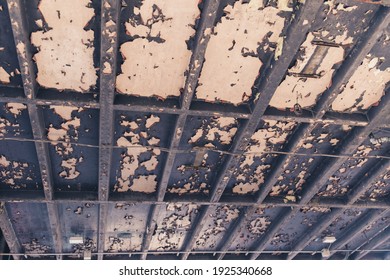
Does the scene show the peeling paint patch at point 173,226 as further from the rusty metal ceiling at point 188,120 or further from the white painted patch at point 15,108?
the white painted patch at point 15,108

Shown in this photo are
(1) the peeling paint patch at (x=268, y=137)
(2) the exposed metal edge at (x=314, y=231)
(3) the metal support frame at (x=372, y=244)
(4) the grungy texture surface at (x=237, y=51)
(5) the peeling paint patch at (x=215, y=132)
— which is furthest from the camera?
(3) the metal support frame at (x=372, y=244)

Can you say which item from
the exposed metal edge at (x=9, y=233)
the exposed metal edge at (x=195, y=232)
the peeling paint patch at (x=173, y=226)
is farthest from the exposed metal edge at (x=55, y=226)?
the exposed metal edge at (x=195, y=232)

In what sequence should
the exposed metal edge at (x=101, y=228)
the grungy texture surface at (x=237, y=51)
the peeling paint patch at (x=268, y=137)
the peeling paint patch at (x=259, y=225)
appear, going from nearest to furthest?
the grungy texture surface at (x=237, y=51) → the peeling paint patch at (x=268, y=137) → the exposed metal edge at (x=101, y=228) → the peeling paint patch at (x=259, y=225)

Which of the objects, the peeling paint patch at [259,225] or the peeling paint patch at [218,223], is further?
the peeling paint patch at [259,225]

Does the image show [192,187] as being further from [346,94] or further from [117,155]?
[346,94]

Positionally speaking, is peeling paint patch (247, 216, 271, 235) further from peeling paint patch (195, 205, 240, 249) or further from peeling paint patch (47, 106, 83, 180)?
Answer: peeling paint patch (47, 106, 83, 180)

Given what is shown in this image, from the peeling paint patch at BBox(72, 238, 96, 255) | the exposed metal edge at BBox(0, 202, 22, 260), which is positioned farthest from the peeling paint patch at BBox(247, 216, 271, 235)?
the exposed metal edge at BBox(0, 202, 22, 260)

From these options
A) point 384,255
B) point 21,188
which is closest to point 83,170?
point 21,188

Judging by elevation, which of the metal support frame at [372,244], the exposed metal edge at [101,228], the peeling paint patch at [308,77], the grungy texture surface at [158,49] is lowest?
the metal support frame at [372,244]
